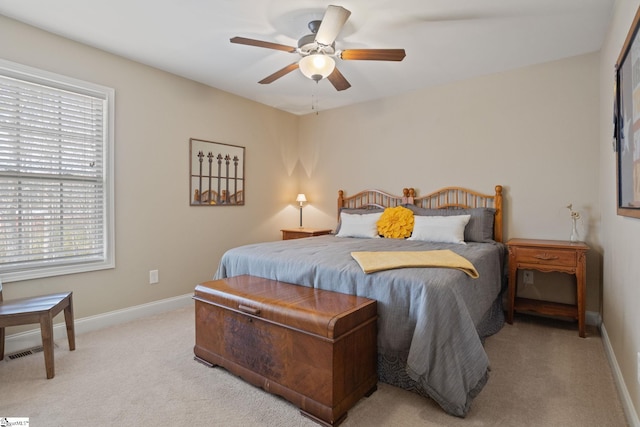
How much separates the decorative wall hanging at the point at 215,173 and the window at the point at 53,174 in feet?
2.86

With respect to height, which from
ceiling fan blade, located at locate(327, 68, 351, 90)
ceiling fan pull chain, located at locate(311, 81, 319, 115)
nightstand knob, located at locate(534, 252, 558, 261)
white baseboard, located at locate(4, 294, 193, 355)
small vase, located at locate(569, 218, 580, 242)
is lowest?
white baseboard, located at locate(4, 294, 193, 355)

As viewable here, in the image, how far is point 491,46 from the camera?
2.93 meters

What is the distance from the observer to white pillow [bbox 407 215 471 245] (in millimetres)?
3238

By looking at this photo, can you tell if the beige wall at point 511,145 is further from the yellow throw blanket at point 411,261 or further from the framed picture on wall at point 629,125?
the yellow throw blanket at point 411,261

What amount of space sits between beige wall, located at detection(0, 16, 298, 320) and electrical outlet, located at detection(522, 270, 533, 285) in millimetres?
3104

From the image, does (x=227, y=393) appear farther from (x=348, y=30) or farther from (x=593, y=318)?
(x=593, y=318)

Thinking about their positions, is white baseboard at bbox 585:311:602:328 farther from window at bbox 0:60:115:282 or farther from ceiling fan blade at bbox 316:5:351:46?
window at bbox 0:60:115:282

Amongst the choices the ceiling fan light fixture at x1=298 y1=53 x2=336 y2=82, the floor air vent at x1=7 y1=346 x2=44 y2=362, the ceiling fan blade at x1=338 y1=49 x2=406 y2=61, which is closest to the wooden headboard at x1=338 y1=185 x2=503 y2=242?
the ceiling fan blade at x1=338 y1=49 x2=406 y2=61

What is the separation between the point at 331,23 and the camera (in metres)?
2.15

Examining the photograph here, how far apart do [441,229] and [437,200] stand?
70 centimetres

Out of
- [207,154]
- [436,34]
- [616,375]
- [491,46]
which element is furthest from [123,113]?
[616,375]

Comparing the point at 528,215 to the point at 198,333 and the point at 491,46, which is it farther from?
the point at 198,333

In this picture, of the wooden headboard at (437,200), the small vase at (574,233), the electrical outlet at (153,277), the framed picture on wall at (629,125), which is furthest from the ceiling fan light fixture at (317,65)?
the small vase at (574,233)

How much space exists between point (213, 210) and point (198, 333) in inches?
75.5
